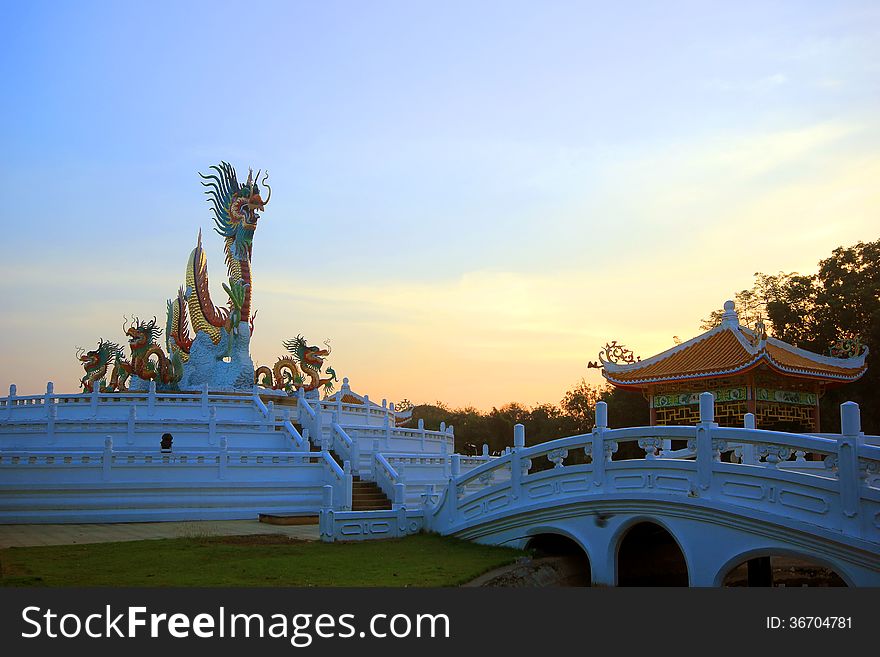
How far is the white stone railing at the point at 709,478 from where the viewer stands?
9.34m

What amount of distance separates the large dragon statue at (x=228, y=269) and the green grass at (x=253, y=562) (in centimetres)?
2029

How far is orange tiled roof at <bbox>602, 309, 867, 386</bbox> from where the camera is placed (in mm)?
21422

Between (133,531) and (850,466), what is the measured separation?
13.3 meters

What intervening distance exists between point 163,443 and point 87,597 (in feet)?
46.9

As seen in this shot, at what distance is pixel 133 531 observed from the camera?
55.2 feet

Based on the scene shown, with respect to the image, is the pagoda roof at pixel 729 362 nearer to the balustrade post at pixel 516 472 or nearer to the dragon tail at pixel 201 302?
the balustrade post at pixel 516 472

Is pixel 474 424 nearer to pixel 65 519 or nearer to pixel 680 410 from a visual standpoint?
pixel 680 410

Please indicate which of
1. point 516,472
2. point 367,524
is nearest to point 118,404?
point 367,524

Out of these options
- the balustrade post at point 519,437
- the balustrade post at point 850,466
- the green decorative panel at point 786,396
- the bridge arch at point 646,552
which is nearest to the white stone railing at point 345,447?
the balustrade post at point 519,437

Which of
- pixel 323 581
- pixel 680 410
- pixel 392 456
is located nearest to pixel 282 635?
pixel 323 581

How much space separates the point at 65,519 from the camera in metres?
18.3

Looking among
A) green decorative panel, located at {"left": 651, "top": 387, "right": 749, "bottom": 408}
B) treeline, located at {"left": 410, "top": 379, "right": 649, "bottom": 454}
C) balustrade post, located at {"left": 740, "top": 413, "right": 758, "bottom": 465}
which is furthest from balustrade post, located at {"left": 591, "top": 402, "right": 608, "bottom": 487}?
treeline, located at {"left": 410, "top": 379, "right": 649, "bottom": 454}

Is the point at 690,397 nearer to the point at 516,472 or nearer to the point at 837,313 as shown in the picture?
the point at 516,472

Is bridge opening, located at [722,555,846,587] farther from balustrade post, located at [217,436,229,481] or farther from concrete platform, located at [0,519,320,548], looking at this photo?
balustrade post, located at [217,436,229,481]
